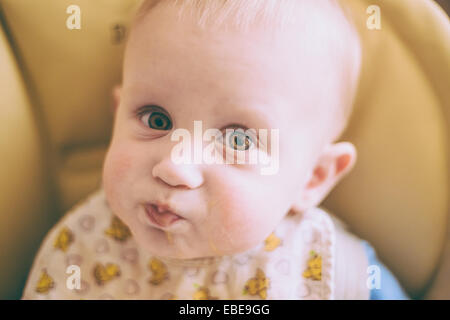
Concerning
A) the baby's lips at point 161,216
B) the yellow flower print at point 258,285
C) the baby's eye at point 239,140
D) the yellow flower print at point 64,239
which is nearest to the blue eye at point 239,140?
the baby's eye at point 239,140

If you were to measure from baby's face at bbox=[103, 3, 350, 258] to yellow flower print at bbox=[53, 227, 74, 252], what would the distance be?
186 millimetres

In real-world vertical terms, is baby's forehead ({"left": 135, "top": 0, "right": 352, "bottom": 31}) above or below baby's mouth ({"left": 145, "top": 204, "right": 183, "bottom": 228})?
above

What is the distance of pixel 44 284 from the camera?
27.7 inches

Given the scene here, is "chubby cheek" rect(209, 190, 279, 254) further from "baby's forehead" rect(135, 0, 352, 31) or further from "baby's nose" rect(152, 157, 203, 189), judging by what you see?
"baby's forehead" rect(135, 0, 352, 31)

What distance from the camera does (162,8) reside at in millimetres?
581

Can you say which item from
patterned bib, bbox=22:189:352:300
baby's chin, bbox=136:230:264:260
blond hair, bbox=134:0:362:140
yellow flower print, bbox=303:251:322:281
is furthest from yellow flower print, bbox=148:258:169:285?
blond hair, bbox=134:0:362:140

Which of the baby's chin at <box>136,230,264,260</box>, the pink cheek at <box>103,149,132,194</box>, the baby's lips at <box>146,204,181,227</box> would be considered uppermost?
the pink cheek at <box>103,149,132,194</box>

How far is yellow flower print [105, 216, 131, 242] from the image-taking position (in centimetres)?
74

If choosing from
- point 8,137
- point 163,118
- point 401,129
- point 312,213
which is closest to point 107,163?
point 163,118

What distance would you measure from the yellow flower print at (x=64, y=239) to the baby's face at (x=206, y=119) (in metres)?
0.19

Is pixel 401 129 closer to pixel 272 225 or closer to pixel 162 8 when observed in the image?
pixel 272 225

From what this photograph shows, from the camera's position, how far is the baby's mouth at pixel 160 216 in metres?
0.56

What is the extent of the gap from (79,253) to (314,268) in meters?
0.37

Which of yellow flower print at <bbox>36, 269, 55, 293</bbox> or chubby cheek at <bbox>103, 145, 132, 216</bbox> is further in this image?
yellow flower print at <bbox>36, 269, 55, 293</bbox>
